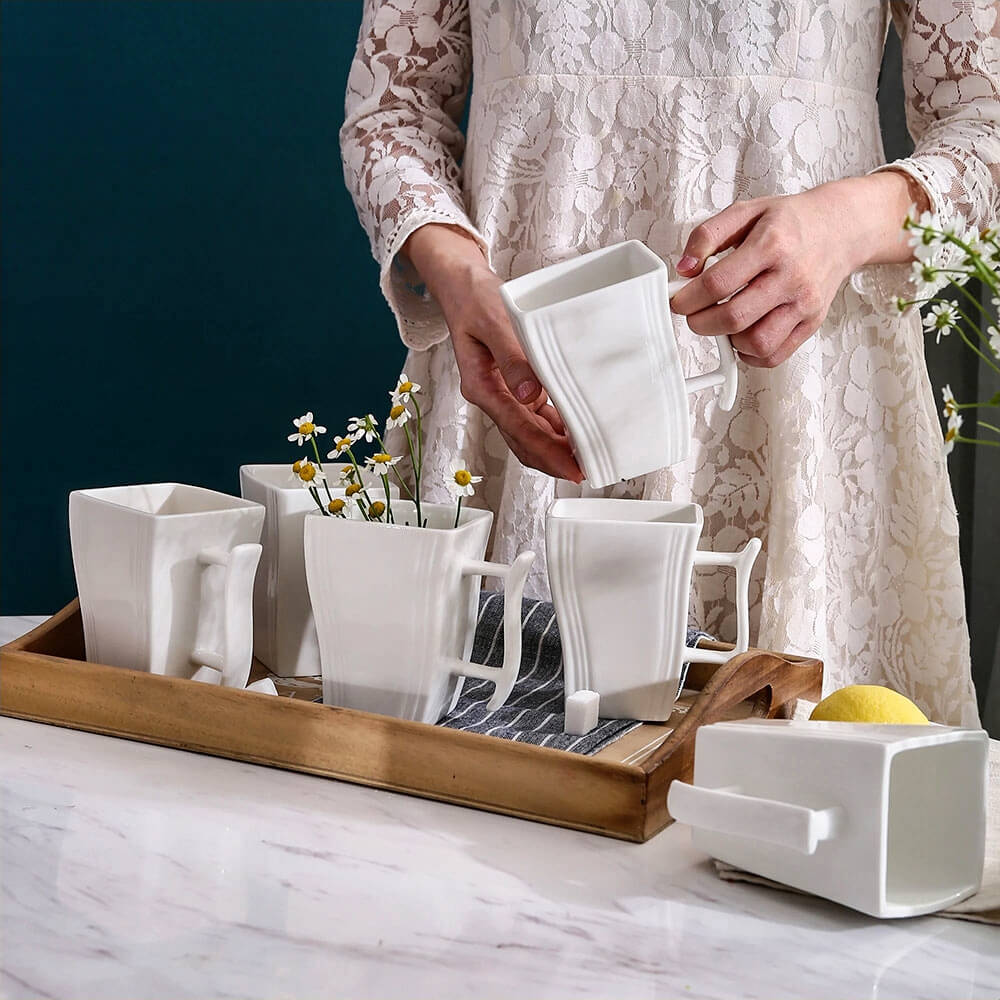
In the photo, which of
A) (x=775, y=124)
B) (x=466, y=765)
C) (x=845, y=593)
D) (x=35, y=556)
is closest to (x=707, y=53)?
(x=775, y=124)

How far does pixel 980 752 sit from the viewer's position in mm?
551

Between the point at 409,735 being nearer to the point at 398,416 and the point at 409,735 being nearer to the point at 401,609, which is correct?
the point at 401,609

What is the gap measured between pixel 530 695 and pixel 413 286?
446mm

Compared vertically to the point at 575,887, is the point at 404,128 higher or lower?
higher

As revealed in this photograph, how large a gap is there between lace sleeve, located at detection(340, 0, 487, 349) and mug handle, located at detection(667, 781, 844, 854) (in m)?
0.61

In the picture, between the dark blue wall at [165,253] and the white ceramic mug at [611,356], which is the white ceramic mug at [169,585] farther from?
the dark blue wall at [165,253]

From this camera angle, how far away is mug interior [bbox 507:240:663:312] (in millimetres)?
706

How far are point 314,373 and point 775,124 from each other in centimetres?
123

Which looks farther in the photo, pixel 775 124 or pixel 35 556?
pixel 35 556

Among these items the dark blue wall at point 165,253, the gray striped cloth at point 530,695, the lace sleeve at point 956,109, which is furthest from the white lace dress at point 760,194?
the dark blue wall at point 165,253

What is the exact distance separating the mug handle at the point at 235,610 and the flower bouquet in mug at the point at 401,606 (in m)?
0.05

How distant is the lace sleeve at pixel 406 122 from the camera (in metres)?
1.06

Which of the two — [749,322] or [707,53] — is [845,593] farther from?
[707,53]

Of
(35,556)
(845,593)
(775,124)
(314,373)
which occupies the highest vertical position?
(775,124)
